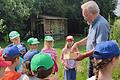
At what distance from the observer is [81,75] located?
1052cm

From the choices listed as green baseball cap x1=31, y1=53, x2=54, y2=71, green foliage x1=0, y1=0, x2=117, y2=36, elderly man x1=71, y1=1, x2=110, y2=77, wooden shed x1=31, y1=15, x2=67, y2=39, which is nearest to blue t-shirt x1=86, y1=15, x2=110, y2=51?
elderly man x1=71, y1=1, x2=110, y2=77

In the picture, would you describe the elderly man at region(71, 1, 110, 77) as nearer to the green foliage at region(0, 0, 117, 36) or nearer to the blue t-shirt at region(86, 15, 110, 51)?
the blue t-shirt at region(86, 15, 110, 51)

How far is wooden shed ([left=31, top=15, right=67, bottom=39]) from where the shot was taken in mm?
43191

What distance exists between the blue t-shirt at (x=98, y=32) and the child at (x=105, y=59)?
7.55ft

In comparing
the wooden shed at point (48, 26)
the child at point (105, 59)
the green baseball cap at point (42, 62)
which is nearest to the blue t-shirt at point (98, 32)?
the green baseball cap at point (42, 62)

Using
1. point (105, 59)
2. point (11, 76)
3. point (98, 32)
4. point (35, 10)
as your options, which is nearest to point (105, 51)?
point (105, 59)

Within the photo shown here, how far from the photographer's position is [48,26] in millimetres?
44406

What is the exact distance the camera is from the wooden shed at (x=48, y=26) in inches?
1700

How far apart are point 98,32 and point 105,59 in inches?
98.0

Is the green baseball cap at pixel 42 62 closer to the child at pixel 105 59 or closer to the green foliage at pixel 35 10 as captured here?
the child at pixel 105 59

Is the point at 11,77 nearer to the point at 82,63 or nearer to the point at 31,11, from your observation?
the point at 82,63

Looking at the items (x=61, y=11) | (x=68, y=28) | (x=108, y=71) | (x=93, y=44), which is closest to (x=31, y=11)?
(x=61, y=11)

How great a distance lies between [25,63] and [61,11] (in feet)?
137

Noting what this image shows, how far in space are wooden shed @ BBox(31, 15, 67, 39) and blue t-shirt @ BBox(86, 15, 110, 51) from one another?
36.3 meters
